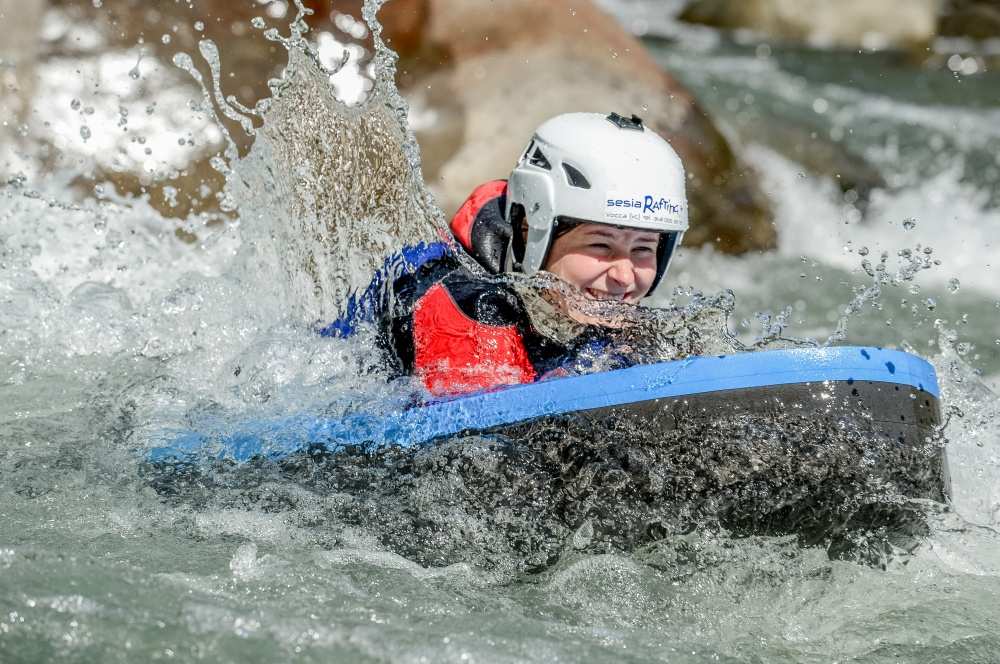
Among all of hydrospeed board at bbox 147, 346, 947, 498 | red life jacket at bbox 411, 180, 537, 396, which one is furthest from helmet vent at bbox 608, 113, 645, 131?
hydrospeed board at bbox 147, 346, 947, 498

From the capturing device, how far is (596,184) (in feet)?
12.1

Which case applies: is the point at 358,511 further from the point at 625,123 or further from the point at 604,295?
the point at 625,123

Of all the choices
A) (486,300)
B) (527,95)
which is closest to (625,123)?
(486,300)

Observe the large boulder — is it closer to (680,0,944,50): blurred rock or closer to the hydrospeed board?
the hydrospeed board

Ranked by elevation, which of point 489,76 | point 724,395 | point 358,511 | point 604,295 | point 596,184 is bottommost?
point 358,511

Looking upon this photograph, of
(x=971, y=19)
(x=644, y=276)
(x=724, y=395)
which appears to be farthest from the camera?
(x=971, y=19)

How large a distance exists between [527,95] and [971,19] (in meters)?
8.72

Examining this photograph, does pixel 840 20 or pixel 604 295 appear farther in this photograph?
pixel 840 20

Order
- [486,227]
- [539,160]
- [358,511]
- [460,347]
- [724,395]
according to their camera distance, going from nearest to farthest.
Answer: [724,395]
[358,511]
[460,347]
[539,160]
[486,227]

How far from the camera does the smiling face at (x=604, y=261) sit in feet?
12.2

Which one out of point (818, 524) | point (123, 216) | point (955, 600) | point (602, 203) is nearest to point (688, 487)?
point (818, 524)

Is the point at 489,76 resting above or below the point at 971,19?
below

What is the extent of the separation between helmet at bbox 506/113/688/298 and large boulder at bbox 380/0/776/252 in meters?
3.28

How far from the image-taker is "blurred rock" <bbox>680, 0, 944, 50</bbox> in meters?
14.0
